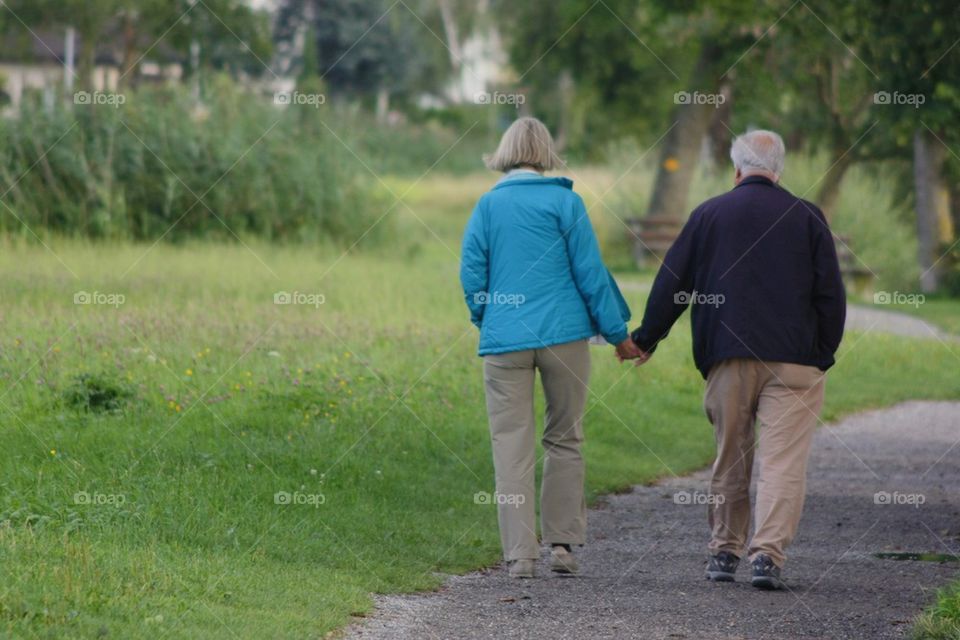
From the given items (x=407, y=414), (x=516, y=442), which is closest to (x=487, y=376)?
(x=516, y=442)

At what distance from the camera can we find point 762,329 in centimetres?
715

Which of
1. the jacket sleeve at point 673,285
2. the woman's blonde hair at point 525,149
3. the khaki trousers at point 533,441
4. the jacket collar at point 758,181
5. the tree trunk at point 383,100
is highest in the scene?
the tree trunk at point 383,100

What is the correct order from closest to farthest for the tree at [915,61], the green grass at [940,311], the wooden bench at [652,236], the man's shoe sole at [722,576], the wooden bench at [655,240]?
the man's shoe sole at [722,576]
the tree at [915,61]
the green grass at [940,311]
the wooden bench at [655,240]
the wooden bench at [652,236]

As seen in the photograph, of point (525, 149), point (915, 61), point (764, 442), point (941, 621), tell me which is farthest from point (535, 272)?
point (915, 61)

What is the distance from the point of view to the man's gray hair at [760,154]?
7.37 metres

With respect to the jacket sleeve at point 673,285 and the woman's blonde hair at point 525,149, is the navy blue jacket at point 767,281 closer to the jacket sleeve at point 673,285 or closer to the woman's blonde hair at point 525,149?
the jacket sleeve at point 673,285

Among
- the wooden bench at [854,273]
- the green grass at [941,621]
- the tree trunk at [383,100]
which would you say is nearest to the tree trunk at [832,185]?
the wooden bench at [854,273]

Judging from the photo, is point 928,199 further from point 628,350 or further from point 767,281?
point 767,281

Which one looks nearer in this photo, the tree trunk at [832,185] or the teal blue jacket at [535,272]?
the teal blue jacket at [535,272]

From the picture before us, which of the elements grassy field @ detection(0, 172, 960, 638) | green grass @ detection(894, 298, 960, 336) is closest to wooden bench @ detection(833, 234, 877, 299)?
green grass @ detection(894, 298, 960, 336)

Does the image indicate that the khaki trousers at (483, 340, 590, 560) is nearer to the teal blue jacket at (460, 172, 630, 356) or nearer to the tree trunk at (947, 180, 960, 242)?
the teal blue jacket at (460, 172, 630, 356)

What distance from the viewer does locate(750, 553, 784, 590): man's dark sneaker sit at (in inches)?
276

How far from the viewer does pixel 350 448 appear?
965 centimetres

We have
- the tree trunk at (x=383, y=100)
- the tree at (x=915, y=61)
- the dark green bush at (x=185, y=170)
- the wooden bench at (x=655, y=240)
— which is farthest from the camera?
the tree trunk at (x=383, y=100)
